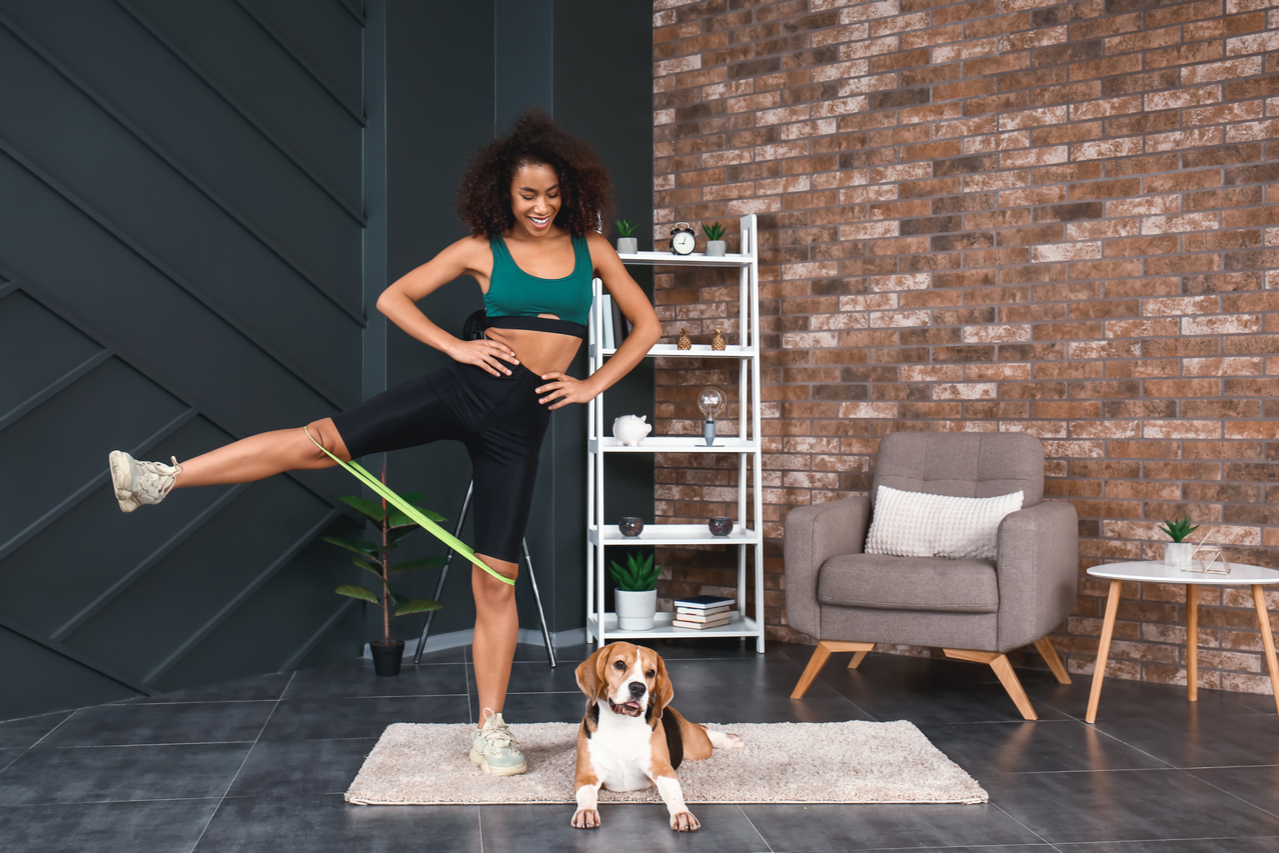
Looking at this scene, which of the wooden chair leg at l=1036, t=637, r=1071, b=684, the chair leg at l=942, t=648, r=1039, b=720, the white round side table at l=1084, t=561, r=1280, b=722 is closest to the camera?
the white round side table at l=1084, t=561, r=1280, b=722

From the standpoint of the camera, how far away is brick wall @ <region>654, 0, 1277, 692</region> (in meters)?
3.48

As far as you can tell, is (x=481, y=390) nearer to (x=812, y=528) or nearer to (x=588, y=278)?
(x=588, y=278)

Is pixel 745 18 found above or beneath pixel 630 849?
above

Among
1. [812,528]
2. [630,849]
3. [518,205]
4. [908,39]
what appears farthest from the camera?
[908,39]

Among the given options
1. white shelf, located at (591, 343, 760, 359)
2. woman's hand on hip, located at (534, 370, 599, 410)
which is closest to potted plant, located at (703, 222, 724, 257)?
white shelf, located at (591, 343, 760, 359)

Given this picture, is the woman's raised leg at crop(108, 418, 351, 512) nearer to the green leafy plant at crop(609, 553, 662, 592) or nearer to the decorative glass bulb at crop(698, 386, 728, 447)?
the green leafy plant at crop(609, 553, 662, 592)

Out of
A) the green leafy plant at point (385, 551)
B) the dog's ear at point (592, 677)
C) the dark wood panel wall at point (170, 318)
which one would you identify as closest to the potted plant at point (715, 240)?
the dark wood panel wall at point (170, 318)

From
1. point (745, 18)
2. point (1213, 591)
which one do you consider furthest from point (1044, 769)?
point (745, 18)

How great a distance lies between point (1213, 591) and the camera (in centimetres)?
349

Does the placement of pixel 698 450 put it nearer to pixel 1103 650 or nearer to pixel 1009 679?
pixel 1009 679

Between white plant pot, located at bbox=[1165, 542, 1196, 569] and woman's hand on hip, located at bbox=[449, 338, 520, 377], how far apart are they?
6.88 feet

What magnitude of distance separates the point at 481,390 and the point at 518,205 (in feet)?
1.47

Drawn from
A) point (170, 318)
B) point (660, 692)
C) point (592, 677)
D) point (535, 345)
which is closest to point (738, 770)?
point (660, 692)

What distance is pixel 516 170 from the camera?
2.41 metres
